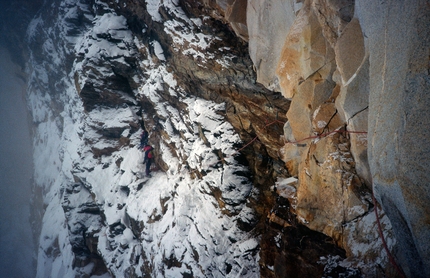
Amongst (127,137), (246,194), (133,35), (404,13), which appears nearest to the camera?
(404,13)

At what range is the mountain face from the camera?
8.45 feet

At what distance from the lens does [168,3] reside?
28.1 feet

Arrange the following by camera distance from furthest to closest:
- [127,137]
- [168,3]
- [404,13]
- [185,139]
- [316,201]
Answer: [127,137]
[185,139]
[168,3]
[316,201]
[404,13]

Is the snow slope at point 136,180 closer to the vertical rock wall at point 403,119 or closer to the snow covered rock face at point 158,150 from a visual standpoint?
the snow covered rock face at point 158,150

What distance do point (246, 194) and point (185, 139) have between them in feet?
13.1

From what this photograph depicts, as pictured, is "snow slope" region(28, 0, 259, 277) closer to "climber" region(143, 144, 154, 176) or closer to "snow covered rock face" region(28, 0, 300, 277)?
"snow covered rock face" region(28, 0, 300, 277)

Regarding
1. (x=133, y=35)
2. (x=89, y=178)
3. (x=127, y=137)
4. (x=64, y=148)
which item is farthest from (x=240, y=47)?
(x=64, y=148)

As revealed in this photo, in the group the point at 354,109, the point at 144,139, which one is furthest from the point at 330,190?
the point at 144,139

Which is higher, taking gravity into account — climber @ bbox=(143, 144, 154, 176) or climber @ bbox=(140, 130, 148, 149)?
climber @ bbox=(140, 130, 148, 149)

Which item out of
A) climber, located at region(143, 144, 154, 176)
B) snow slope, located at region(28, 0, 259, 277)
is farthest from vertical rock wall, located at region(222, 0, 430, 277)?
climber, located at region(143, 144, 154, 176)

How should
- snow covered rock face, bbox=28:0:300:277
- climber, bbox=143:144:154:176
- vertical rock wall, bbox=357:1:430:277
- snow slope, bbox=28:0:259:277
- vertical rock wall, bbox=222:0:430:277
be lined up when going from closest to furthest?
vertical rock wall, bbox=357:1:430:277 < vertical rock wall, bbox=222:0:430:277 < snow covered rock face, bbox=28:0:300:277 < snow slope, bbox=28:0:259:277 < climber, bbox=143:144:154:176

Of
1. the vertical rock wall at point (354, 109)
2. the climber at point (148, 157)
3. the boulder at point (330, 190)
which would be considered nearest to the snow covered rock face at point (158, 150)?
the climber at point (148, 157)

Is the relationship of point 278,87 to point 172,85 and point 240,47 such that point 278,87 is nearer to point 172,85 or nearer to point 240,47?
point 240,47

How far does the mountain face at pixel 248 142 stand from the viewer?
8.45 feet
